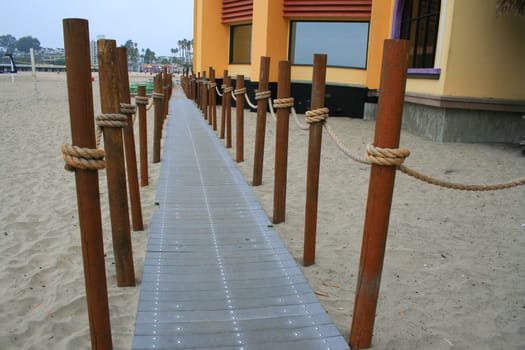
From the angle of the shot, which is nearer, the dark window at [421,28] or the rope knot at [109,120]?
the rope knot at [109,120]

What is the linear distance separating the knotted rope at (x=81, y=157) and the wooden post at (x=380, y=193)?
4.36 ft

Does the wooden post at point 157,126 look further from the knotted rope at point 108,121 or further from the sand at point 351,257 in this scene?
the knotted rope at point 108,121

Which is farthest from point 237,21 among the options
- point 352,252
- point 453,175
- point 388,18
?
point 352,252

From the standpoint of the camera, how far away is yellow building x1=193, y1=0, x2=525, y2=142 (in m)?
8.74

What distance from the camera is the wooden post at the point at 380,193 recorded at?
7.23 feet

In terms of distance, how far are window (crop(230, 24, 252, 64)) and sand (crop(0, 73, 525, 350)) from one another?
10.6 meters

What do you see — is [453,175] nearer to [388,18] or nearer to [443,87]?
[443,87]

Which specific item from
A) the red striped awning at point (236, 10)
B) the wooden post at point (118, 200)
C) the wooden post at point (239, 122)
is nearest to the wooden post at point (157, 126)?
the wooden post at point (239, 122)

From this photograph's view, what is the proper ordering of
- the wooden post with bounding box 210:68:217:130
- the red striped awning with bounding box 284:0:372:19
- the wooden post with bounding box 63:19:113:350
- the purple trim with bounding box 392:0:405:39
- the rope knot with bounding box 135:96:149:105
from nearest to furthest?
1. the wooden post with bounding box 63:19:113:350
2. the rope knot with bounding box 135:96:149:105
3. the wooden post with bounding box 210:68:217:130
4. the purple trim with bounding box 392:0:405:39
5. the red striped awning with bounding box 284:0:372:19

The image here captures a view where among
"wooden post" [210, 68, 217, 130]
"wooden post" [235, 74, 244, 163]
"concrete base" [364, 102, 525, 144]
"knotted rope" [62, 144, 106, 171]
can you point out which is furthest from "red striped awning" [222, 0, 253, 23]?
"knotted rope" [62, 144, 106, 171]

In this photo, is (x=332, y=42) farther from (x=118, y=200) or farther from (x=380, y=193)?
(x=380, y=193)

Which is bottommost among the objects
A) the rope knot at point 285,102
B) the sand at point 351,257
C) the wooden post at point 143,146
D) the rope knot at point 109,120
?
the sand at point 351,257

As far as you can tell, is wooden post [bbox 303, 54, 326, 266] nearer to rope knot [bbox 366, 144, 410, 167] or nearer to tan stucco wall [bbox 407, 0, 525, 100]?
rope knot [bbox 366, 144, 410, 167]

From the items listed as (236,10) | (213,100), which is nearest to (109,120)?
(213,100)
